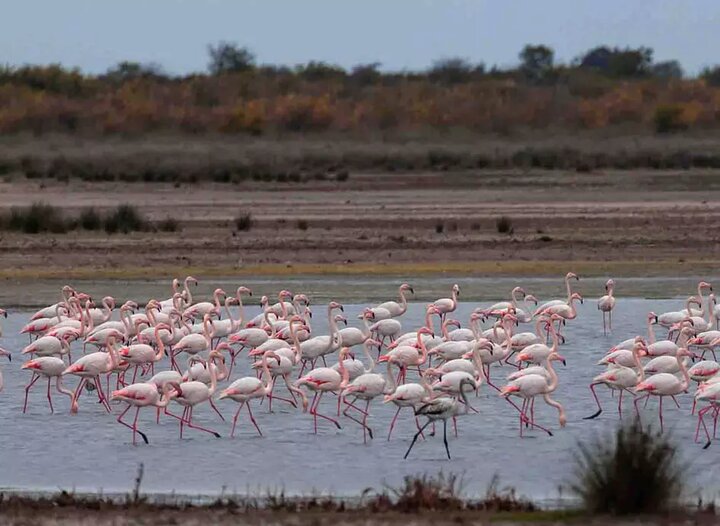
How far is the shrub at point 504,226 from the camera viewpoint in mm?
30283

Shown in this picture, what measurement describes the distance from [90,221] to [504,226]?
317 inches

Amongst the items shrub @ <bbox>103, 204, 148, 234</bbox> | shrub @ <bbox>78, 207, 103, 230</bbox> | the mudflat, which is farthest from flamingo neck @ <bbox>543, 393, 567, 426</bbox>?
shrub @ <bbox>78, 207, 103, 230</bbox>

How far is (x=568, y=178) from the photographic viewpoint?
139 feet

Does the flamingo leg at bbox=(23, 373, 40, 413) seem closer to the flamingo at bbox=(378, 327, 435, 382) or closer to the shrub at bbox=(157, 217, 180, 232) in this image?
the flamingo at bbox=(378, 327, 435, 382)

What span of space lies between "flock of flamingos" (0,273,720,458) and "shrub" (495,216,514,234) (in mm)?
10168

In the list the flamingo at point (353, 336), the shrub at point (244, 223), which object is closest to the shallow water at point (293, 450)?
the flamingo at point (353, 336)

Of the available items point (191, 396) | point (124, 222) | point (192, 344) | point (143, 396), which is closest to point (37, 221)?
point (124, 222)

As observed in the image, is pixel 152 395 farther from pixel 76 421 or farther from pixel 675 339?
pixel 675 339

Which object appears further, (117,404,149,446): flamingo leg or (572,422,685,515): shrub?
(117,404,149,446): flamingo leg

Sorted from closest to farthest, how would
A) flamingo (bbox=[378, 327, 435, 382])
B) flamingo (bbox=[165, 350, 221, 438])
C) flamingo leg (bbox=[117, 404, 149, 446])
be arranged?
flamingo leg (bbox=[117, 404, 149, 446]), flamingo (bbox=[165, 350, 221, 438]), flamingo (bbox=[378, 327, 435, 382])

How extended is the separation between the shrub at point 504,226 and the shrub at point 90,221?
7.70 meters

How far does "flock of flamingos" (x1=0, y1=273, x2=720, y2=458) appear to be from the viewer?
13.6 m

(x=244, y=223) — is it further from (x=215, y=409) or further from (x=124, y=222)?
(x=215, y=409)

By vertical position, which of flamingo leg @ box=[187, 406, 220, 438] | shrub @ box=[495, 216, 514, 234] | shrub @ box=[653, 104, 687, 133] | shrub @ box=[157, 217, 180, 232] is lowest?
flamingo leg @ box=[187, 406, 220, 438]
